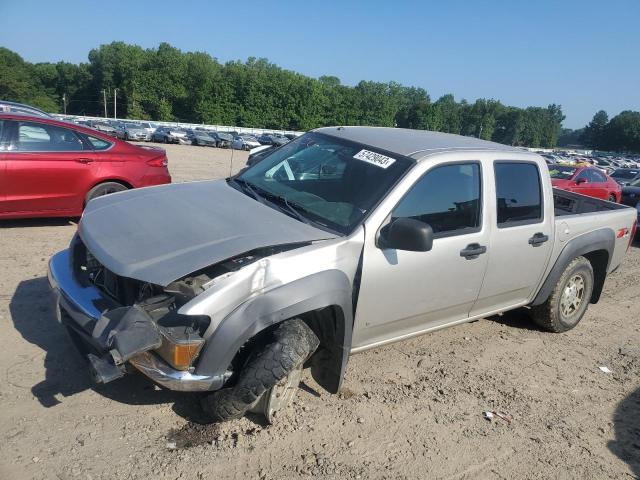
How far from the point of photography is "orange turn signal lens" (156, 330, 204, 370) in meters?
2.75

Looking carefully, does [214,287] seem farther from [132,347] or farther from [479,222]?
[479,222]

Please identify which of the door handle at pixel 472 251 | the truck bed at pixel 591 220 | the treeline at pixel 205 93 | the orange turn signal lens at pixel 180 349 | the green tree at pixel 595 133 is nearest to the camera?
the orange turn signal lens at pixel 180 349

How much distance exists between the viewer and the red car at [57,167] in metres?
6.33

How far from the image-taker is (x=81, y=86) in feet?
345

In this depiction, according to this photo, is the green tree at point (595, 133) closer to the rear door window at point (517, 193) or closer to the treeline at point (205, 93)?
the treeline at point (205, 93)

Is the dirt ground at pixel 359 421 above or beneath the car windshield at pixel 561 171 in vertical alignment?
beneath

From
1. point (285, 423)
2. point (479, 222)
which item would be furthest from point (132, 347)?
point (479, 222)

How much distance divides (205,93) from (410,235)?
360 ft

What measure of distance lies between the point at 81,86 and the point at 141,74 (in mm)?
14654

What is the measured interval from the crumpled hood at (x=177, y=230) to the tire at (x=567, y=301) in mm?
2822

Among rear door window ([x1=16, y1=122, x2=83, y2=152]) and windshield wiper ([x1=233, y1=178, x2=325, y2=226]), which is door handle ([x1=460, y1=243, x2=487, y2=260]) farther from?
rear door window ([x1=16, y1=122, x2=83, y2=152])

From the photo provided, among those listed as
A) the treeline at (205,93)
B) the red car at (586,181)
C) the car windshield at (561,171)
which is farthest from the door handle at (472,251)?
the treeline at (205,93)

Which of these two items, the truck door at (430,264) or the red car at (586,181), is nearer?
the truck door at (430,264)

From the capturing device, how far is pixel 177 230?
3.25m
